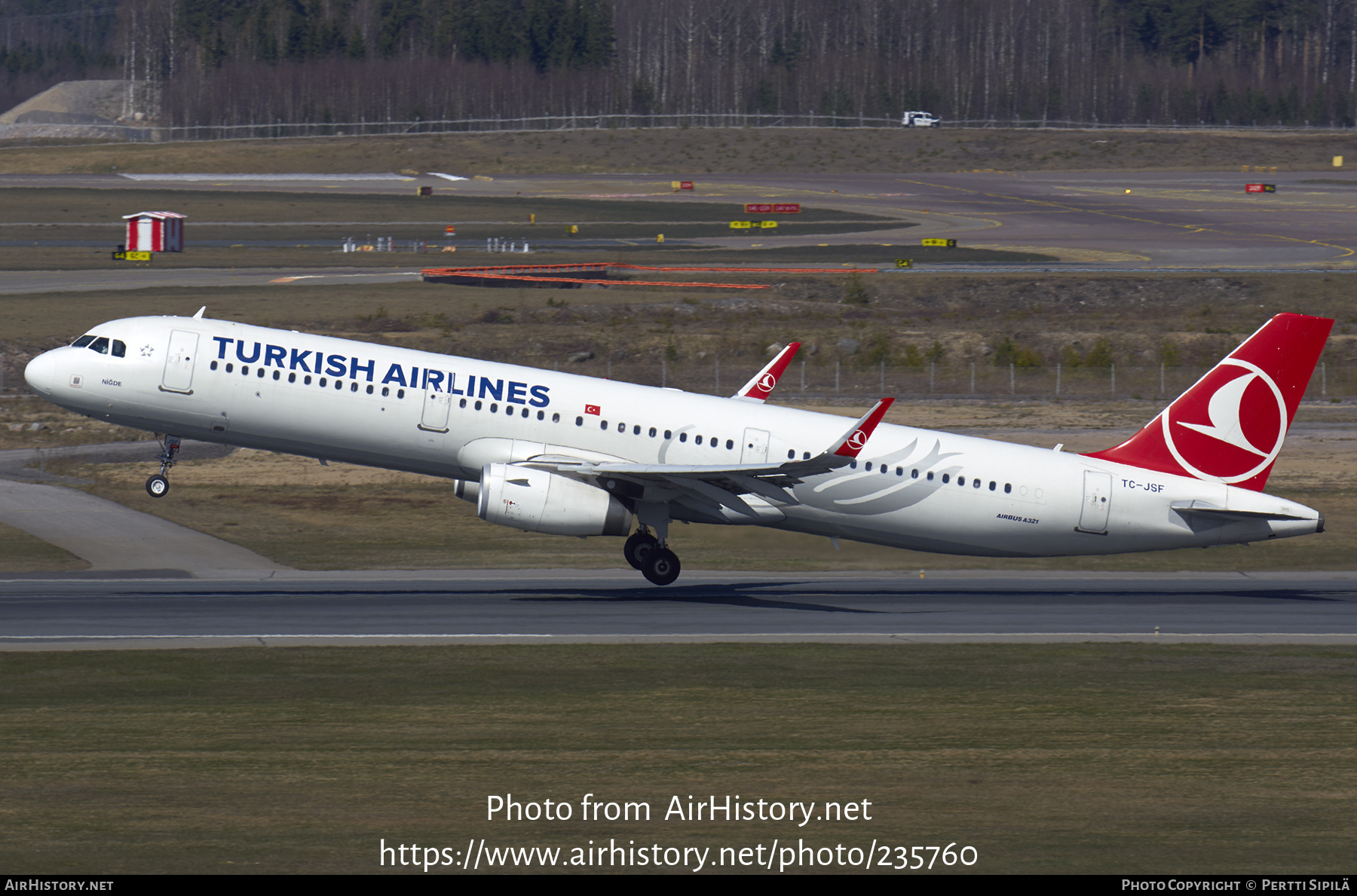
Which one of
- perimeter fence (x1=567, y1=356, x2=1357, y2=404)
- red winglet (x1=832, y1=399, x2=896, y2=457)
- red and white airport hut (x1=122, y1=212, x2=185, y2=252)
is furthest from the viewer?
red and white airport hut (x1=122, y1=212, x2=185, y2=252)

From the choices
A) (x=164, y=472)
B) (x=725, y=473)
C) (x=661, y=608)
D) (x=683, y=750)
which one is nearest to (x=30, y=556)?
(x=164, y=472)

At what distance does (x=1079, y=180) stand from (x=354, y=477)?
12121 centimetres

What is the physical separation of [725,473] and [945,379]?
4258cm

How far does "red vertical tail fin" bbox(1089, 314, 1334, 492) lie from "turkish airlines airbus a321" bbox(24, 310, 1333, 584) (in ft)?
0.15

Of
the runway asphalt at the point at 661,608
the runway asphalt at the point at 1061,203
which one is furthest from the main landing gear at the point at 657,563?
the runway asphalt at the point at 1061,203

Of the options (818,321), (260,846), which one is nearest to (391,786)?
(260,846)

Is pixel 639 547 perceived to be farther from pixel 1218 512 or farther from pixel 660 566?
pixel 1218 512

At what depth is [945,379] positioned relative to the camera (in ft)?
248

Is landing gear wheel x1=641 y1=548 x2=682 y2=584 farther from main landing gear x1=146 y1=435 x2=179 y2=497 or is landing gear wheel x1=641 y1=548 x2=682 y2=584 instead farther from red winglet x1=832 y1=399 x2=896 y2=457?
main landing gear x1=146 y1=435 x2=179 y2=497

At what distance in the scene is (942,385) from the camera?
245 ft

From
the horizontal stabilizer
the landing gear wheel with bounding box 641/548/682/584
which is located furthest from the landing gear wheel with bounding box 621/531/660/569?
the horizontal stabilizer

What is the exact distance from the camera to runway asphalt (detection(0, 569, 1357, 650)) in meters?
32.8

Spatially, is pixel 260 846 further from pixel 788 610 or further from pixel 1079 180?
pixel 1079 180

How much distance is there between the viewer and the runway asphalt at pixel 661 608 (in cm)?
3275
